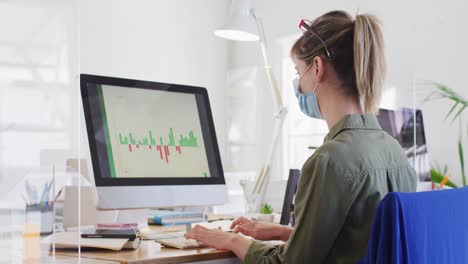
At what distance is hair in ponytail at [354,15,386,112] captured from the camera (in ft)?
4.96

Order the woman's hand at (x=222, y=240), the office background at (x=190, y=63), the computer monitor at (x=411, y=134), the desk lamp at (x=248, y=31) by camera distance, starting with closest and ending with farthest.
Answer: the office background at (x=190, y=63)
the woman's hand at (x=222, y=240)
the desk lamp at (x=248, y=31)
the computer monitor at (x=411, y=134)

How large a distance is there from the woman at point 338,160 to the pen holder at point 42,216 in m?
0.49

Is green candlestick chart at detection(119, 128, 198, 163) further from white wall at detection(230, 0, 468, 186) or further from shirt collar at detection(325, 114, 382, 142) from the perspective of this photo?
white wall at detection(230, 0, 468, 186)

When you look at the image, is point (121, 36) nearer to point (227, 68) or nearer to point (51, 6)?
point (227, 68)

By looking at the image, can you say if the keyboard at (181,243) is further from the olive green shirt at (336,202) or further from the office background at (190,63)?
the office background at (190,63)

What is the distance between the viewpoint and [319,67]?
157cm

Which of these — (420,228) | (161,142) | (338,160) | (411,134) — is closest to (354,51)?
(338,160)

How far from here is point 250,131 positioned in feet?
19.8

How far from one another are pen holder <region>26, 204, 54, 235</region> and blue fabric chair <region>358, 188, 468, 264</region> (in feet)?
2.02

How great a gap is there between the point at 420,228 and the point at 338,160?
234mm

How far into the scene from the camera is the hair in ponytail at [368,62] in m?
1.51

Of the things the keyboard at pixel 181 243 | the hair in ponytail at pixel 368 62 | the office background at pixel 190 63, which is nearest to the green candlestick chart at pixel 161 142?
the office background at pixel 190 63

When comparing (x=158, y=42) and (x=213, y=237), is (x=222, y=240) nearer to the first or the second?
(x=213, y=237)

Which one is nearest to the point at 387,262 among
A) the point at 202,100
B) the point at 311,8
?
the point at 202,100
